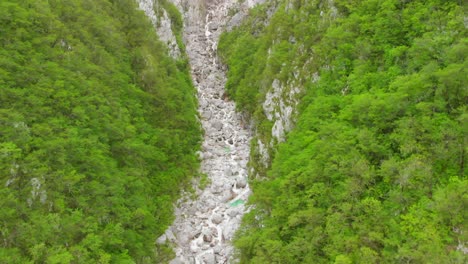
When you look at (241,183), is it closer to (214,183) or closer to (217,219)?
(214,183)

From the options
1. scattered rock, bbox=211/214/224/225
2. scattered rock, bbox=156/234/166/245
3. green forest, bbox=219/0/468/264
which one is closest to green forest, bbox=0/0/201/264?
scattered rock, bbox=156/234/166/245

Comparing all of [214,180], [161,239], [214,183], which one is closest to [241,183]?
[214,183]

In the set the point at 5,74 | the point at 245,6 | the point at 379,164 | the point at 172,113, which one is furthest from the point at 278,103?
the point at 245,6

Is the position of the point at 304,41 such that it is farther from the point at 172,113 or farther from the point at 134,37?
the point at 134,37

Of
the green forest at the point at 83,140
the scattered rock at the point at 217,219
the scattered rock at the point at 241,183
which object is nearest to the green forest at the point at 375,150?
the scattered rock at the point at 241,183

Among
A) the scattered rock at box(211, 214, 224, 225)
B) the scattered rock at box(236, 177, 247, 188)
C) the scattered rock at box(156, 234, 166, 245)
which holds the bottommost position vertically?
the scattered rock at box(156, 234, 166, 245)

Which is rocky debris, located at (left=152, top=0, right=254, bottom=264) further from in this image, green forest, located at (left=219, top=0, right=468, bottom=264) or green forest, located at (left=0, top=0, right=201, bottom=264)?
green forest, located at (left=219, top=0, right=468, bottom=264)
